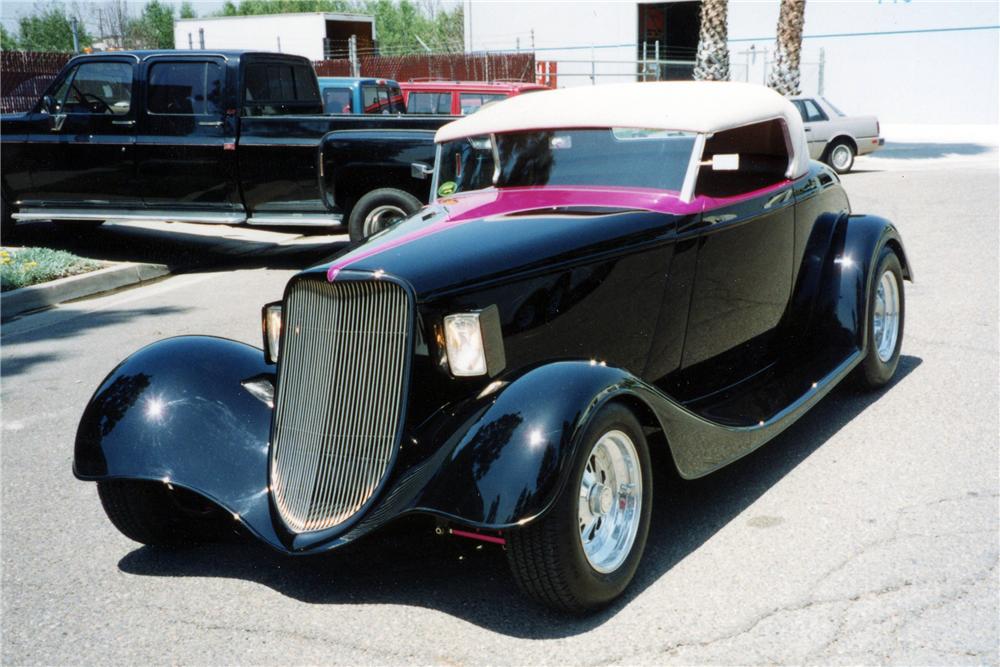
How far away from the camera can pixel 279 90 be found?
10.9 m

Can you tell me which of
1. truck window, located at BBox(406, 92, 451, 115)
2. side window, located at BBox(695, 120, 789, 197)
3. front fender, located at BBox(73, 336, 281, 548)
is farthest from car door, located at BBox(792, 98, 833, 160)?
front fender, located at BBox(73, 336, 281, 548)

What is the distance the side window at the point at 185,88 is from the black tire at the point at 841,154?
1199 centimetres

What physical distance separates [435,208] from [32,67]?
27.2 m

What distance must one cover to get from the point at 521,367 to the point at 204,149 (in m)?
7.61

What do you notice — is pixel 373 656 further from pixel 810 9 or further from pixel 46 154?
pixel 810 9

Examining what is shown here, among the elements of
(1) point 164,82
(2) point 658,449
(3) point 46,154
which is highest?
(1) point 164,82

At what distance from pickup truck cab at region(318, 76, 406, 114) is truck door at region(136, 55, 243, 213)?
440cm

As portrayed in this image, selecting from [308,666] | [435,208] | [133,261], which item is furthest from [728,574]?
[133,261]

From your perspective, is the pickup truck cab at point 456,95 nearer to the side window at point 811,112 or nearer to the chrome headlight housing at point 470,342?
the side window at point 811,112

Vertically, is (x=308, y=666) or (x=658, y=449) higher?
(x=658, y=449)

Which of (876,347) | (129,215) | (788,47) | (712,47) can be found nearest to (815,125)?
(788,47)

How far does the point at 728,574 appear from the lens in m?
3.65

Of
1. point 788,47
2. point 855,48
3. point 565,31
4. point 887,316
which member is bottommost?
point 887,316

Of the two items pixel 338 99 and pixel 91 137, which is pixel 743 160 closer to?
pixel 91 137
